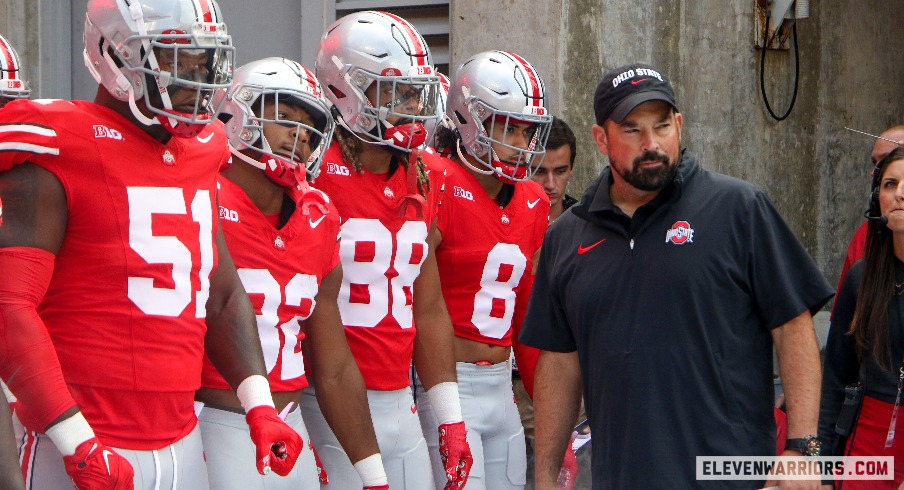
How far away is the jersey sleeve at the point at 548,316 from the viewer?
11.9 feet

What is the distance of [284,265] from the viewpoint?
3.58m

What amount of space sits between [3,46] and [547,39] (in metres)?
2.52

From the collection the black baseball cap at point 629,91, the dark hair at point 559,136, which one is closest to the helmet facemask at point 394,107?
the black baseball cap at point 629,91

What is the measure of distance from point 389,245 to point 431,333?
1.37 ft

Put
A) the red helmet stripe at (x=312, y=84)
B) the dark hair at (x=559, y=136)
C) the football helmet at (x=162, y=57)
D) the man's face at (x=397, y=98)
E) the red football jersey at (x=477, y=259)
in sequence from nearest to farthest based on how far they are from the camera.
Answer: the football helmet at (x=162, y=57) → the red helmet stripe at (x=312, y=84) → the man's face at (x=397, y=98) → the red football jersey at (x=477, y=259) → the dark hair at (x=559, y=136)

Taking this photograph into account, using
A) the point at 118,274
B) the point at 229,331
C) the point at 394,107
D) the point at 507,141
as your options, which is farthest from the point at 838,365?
the point at 118,274

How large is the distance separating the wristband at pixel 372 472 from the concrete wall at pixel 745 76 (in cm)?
274

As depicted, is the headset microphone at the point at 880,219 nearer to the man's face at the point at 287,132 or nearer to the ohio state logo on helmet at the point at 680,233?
the ohio state logo on helmet at the point at 680,233

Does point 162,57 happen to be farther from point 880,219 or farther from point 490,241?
point 880,219

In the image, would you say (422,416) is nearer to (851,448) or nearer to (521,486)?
(521,486)

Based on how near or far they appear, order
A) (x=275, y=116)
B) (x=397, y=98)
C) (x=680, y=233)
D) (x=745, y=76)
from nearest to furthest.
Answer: (x=680, y=233)
(x=275, y=116)
(x=397, y=98)
(x=745, y=76)

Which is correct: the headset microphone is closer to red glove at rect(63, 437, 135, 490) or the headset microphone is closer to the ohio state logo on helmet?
the ohio state logo on helmet

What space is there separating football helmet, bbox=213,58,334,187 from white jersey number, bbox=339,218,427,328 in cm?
34

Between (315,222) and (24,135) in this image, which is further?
(315,222)
